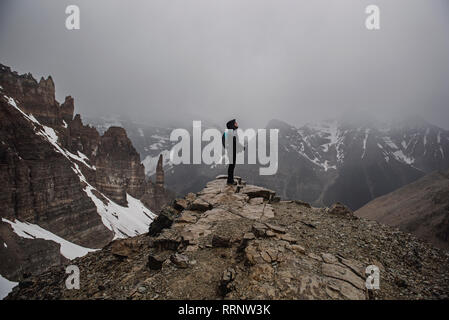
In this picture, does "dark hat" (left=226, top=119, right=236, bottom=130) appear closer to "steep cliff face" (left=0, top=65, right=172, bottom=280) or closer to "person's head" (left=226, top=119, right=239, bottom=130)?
"person's head" (left=226, top=119, right=239, bottom=130)

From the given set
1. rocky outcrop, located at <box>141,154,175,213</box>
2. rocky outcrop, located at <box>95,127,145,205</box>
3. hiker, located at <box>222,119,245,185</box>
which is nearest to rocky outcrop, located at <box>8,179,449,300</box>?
hiker, located at <box>222,119,245,185</box>

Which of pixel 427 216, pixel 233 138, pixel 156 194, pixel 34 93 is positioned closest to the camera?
pixel 233 138

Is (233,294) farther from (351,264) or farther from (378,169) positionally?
(378,169)

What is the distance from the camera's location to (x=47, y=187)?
51719 millimetres

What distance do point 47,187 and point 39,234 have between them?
14077 millimetres

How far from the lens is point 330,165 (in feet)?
564

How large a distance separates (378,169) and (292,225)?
179 metres

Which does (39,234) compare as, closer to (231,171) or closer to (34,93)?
(34,93)

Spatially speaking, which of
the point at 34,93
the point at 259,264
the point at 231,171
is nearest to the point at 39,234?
the point at 34,93

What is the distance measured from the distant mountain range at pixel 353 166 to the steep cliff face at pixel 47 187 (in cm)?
7876

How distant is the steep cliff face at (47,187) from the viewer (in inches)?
1435

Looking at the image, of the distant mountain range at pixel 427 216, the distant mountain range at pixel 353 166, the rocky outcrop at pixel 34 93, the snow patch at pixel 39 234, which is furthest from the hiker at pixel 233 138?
the distant mountain range at pixel 353 166

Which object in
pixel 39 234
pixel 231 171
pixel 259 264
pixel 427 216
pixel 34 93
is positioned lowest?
pixel 39 234

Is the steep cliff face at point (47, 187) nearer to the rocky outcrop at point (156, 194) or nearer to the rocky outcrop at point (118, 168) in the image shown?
the rocky outcrop at point (118, 168)
